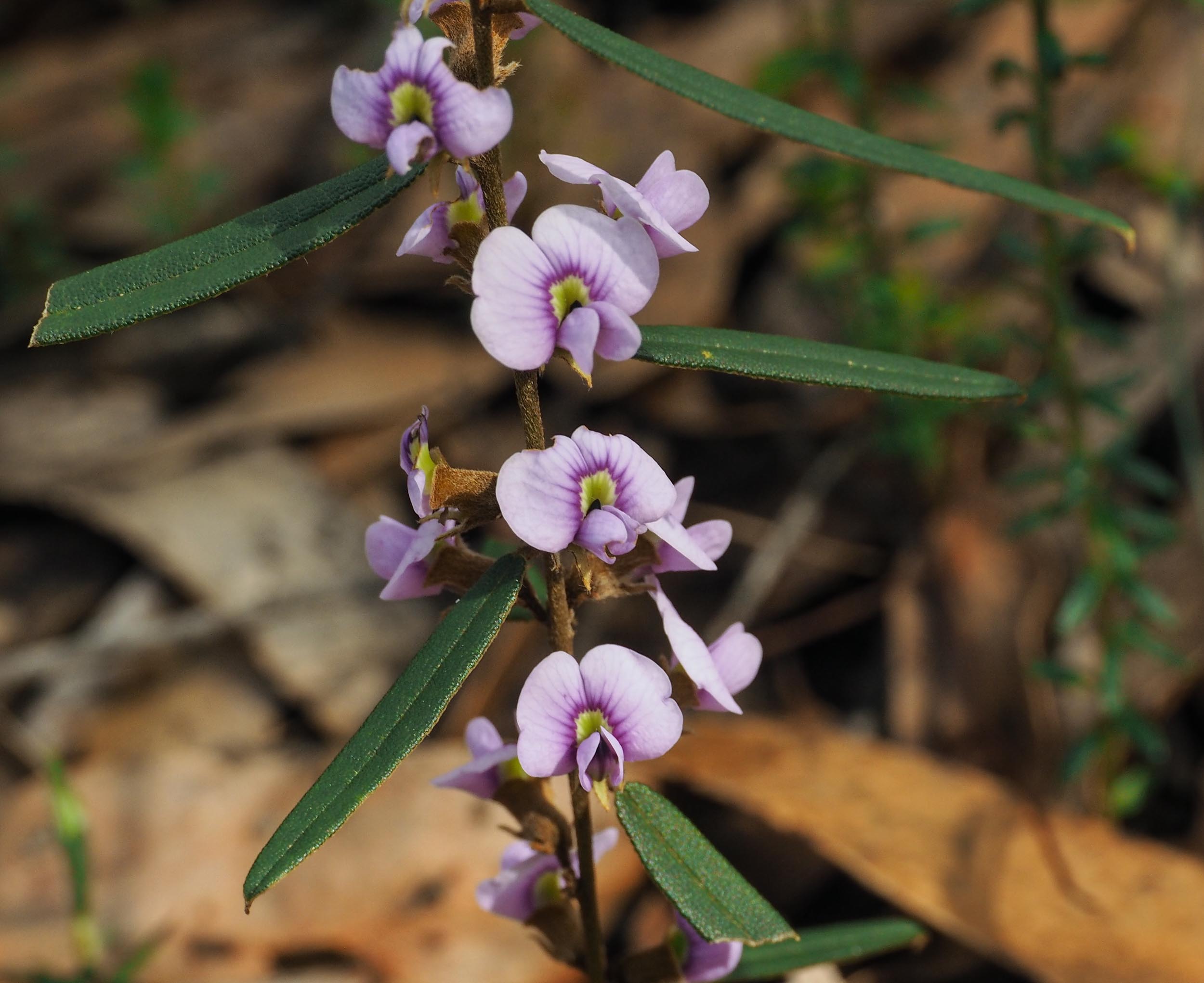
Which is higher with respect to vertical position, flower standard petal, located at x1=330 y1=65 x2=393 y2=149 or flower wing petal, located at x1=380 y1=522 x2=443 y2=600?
flower standard petal, located at x1=330 y1=65 x2=393 y2=149

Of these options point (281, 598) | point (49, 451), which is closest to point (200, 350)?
point (49, 451)

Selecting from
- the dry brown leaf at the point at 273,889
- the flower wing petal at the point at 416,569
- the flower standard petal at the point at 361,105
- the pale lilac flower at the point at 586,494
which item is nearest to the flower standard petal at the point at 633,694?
the pale lilac flower at the point at 586,494

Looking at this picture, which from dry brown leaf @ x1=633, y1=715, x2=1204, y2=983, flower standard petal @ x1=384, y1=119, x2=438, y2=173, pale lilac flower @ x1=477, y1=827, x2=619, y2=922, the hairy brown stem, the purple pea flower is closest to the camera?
flower standard petal @ x1=384, y1=119, x2=438, y2=173

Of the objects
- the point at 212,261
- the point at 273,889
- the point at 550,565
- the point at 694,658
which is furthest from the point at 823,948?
the point at 273,889

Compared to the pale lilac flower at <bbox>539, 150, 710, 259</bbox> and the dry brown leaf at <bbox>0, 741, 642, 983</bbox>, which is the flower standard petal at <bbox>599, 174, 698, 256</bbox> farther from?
the dry brown leaf at <bbox>0, 741, 642, 983</bbox>

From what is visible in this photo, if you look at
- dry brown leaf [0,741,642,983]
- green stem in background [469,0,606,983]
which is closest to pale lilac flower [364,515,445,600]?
green stem in background [469,0,606,983]

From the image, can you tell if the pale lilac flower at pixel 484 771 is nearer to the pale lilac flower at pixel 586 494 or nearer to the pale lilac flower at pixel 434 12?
the pale lilac flower at pixel 586 494

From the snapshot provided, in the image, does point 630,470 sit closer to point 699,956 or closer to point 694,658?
point 694,658
